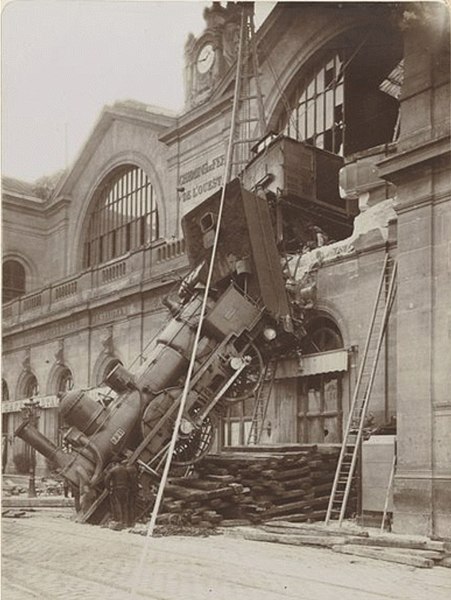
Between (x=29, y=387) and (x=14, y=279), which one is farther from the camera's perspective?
(x=14, y=279)

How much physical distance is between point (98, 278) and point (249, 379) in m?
10.8

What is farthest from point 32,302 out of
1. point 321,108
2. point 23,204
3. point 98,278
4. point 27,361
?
point 321,108

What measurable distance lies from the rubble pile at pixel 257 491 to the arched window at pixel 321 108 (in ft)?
30.0

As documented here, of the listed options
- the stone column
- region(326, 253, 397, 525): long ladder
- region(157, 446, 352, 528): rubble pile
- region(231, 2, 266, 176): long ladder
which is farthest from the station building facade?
region(157, 446, 352, 528): rubble pile

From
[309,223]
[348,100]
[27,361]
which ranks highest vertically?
[348,100]

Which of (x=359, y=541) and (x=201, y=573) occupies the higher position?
(x=359, y=541)

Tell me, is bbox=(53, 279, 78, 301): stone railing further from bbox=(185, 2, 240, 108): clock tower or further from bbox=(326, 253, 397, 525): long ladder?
bbox=(326, 253, 397, 525): long ladder

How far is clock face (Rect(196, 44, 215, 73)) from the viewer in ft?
84.2

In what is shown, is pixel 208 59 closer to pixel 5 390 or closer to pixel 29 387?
pixel 29 387

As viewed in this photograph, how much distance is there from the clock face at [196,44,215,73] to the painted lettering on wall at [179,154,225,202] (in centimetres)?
288

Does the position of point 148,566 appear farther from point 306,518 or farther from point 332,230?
point 332,230

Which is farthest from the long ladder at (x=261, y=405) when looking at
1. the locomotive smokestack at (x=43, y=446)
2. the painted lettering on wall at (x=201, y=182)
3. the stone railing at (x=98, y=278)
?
the painted lettering on wall at (x=201, y=182)

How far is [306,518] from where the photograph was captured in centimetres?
1507

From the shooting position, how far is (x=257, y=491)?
1533 centimetres
